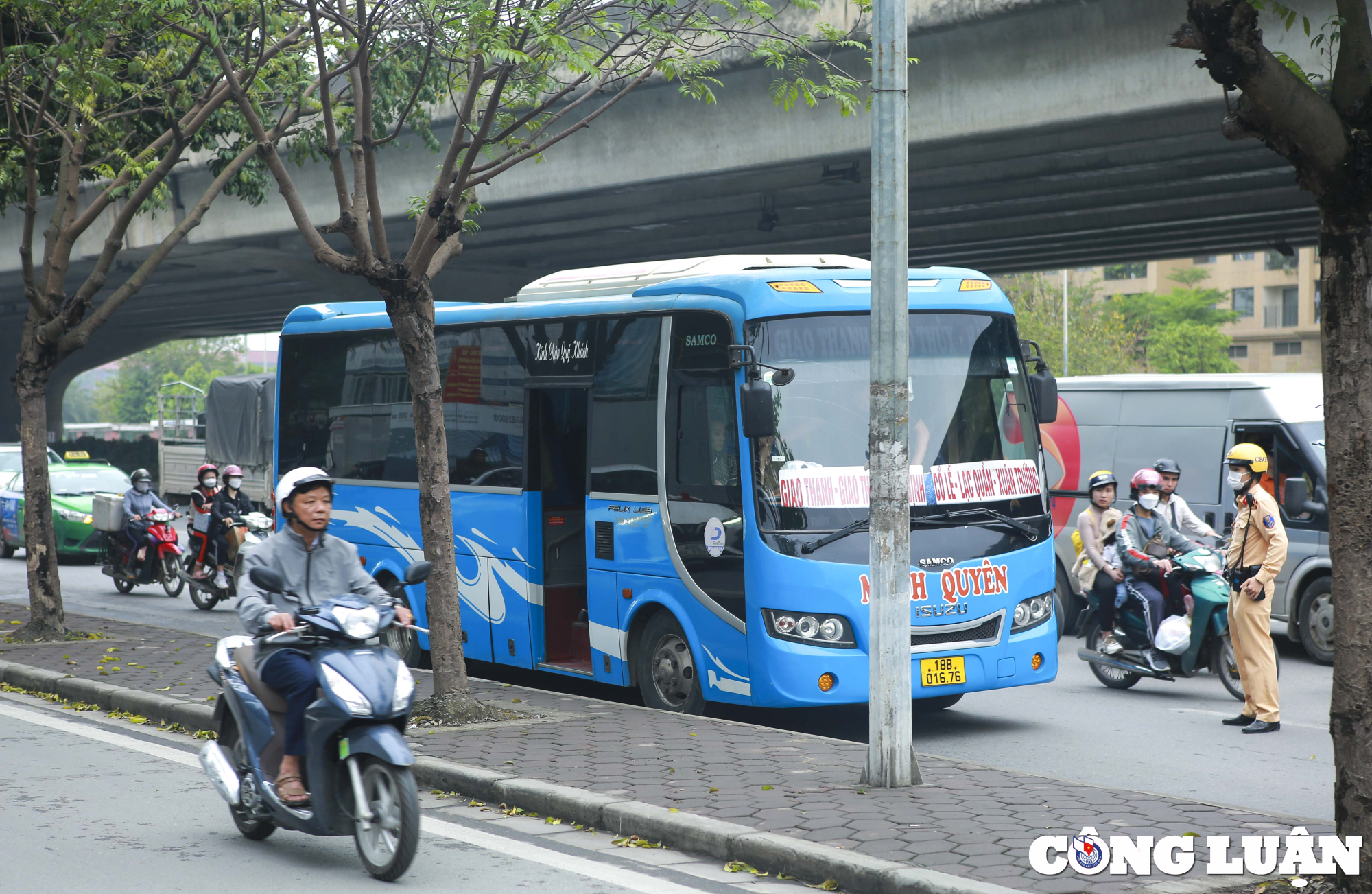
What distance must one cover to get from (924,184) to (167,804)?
1664 centimetres

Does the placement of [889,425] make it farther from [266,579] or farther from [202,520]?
[202,520]

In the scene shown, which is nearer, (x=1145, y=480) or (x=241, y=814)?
(x=241, y=814)

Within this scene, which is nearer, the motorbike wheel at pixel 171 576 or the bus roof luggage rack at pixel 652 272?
the bus roof luggage rack at pixel 652 272

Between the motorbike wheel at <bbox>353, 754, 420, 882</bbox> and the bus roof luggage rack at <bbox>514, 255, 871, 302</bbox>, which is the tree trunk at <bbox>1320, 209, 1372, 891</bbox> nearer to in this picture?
the motorbike wheel at <bbox>353, 754, 420, 882</bbox>

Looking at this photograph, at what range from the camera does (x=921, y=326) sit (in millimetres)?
9484

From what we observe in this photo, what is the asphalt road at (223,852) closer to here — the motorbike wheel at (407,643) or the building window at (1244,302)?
the motorbike wheel at (407,643)

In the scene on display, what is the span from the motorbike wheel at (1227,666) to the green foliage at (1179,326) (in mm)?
53150

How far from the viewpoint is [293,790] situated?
579cm

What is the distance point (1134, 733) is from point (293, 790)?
591cm

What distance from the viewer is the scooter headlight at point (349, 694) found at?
5461 millimetres

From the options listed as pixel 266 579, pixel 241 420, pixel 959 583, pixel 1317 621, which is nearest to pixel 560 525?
pixel 959 583

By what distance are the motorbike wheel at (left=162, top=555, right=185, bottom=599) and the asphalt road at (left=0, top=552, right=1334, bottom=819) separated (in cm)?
799

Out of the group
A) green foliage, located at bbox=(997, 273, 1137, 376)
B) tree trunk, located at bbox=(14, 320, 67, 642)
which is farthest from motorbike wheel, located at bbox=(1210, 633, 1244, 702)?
green foliage, located at bbox=(997, 273, 1137, 376)

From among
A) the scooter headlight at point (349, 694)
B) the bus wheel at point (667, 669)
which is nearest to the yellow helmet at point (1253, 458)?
the bus wheel at point (667, 669)
